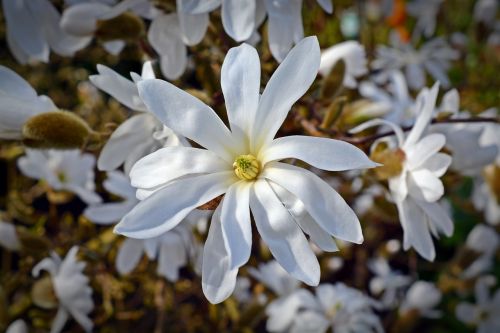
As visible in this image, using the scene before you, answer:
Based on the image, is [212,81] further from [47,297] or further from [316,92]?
[47,297]

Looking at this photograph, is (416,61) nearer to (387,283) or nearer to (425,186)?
(387,283)

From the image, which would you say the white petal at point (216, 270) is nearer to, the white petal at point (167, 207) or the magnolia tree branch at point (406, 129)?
the white petal at point (167, 207)

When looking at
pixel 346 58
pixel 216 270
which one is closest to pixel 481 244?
pixel 346 58

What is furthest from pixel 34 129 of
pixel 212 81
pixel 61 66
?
pixel 61 66

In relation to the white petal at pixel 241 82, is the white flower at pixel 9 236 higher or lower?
lower

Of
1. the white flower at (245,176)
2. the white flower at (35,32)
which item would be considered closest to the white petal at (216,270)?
the white flower at (245,176)

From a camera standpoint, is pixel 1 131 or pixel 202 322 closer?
pixel 1 131
